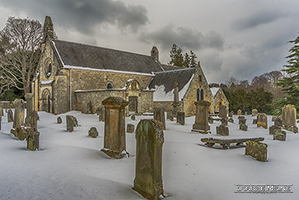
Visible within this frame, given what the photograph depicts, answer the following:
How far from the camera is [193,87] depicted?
72.5 ft

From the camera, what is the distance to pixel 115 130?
5.79 metres

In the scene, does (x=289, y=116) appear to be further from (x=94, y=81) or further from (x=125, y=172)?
(x=94, y=81)

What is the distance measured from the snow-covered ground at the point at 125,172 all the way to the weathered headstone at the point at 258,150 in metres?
0.16

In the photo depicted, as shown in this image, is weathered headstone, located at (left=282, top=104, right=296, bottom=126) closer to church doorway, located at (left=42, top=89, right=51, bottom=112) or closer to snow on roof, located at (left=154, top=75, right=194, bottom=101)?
snow on roof, located at (left=154, top=75, right=194, bottom=101)

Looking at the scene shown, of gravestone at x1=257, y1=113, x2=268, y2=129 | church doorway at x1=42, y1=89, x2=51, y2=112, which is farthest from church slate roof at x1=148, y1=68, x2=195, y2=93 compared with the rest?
church doorway at x1=42, y1=89, x2=51, y2=112

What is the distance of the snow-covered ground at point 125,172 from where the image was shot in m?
3.41

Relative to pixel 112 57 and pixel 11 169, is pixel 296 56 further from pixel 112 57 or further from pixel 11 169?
pixel 11 169

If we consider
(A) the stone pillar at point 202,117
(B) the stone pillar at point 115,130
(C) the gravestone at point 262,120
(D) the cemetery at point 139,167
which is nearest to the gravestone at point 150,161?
(D) the cemetery at point 139,167

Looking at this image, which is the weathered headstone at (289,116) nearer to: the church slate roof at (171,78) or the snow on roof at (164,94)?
the snow on roof at (164,94)

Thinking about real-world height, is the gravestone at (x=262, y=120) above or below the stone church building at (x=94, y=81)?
below

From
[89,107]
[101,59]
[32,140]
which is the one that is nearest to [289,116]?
[32,140]

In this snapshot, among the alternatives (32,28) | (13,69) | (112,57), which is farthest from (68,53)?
(13,69)

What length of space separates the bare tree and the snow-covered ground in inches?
1021

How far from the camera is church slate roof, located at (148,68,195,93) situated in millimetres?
23250
